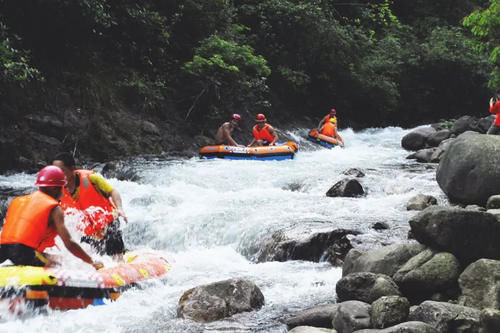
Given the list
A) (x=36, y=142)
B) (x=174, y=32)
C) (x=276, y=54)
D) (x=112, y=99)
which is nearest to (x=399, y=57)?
(x=276, y=54)

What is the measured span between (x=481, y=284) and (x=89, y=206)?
4.29 metres

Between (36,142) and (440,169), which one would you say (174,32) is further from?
(440,169)

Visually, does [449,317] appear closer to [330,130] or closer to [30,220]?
[30,220]

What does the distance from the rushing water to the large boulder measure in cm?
67

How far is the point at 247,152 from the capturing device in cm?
1412

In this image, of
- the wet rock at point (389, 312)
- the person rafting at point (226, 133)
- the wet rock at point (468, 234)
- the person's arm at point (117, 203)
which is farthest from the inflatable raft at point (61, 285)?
the person rafting at point (226, 133)

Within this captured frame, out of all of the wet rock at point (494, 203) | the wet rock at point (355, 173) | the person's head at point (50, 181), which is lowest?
the wet rock at point (355, 173)

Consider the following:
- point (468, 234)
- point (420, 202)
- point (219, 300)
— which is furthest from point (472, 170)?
point (219, 300)

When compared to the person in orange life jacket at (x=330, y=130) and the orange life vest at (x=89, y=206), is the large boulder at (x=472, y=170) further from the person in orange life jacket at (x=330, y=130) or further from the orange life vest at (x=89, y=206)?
the person in orange life jacket at (x=330, y=130)

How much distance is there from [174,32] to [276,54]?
5.10 m

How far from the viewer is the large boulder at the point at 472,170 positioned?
8234 millimetres

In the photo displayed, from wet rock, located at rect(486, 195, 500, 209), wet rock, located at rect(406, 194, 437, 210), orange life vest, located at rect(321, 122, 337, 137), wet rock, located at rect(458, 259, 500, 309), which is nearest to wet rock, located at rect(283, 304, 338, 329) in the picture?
wet rock, located at rect(458, 259, 500, 309)

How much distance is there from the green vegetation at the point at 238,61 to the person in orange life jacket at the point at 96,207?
4.81 m

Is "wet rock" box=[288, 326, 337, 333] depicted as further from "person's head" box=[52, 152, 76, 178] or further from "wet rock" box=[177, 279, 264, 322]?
"person's head" box=[52, 152, 76, 178]
